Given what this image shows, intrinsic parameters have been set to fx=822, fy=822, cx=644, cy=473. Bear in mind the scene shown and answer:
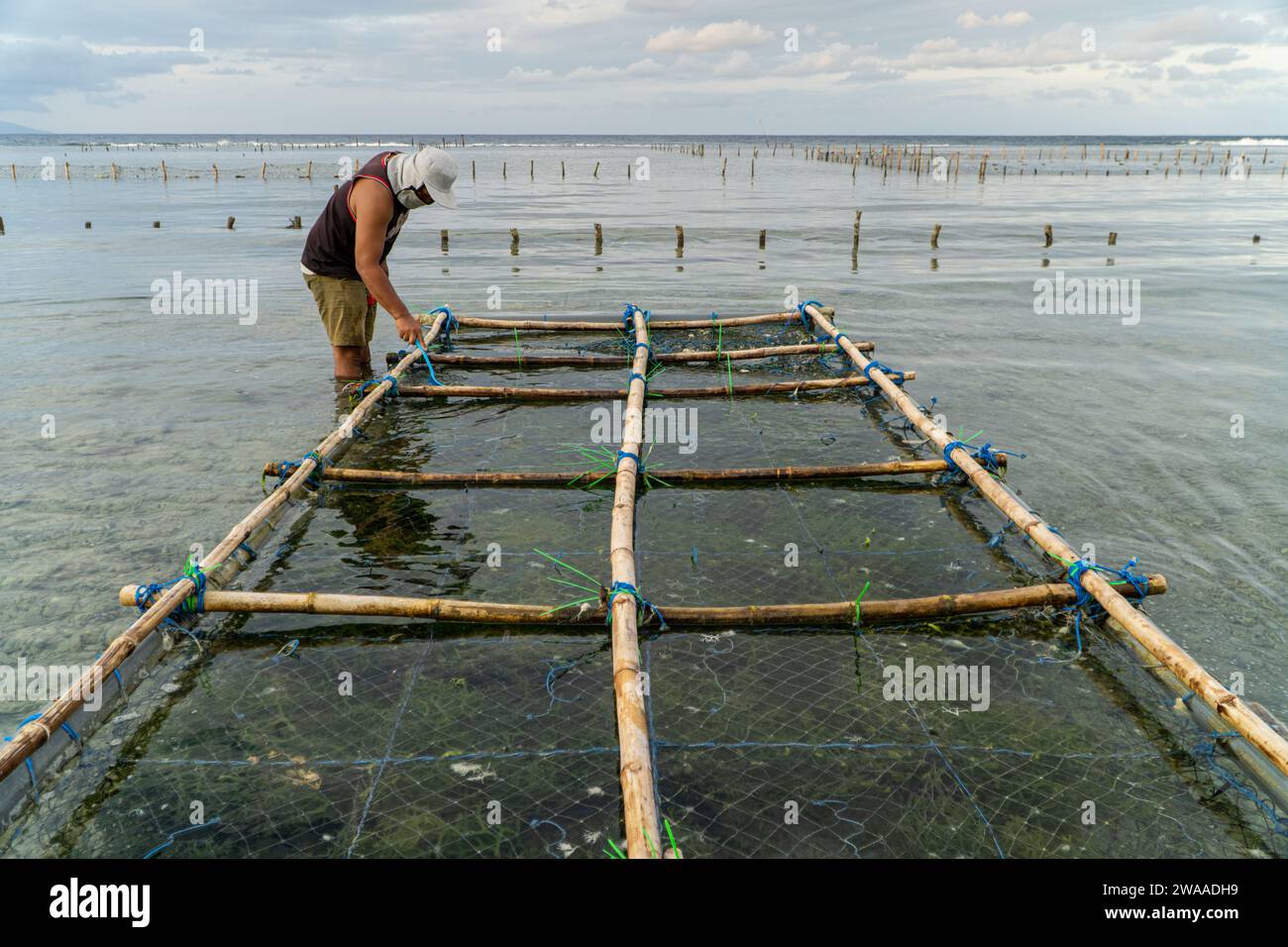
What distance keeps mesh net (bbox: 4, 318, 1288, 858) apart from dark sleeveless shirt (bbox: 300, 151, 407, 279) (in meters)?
2.98

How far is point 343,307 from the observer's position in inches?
350

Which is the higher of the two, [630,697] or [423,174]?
[423,174]

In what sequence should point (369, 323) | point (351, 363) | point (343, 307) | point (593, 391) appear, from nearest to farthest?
point (343, 307)
point (593, 391)
point (369, 323)
point (351, 363)

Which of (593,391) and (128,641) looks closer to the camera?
(128,641)

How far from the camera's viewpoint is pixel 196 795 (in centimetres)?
378

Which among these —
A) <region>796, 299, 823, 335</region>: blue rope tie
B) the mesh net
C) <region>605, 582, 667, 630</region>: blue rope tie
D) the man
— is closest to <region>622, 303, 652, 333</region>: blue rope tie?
<region>796, 299, 823, 335</region>: blue rope tie

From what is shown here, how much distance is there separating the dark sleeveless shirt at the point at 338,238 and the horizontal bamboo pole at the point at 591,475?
2218mm

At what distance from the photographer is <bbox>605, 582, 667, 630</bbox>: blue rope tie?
16.0ft

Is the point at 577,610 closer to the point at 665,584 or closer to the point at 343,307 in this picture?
the point at 665,584

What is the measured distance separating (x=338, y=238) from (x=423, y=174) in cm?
175

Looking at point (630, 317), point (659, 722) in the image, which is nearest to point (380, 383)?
point (630, 317)

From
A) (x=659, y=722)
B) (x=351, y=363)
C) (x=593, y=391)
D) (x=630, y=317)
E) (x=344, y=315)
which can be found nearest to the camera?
(x=659, y=722)

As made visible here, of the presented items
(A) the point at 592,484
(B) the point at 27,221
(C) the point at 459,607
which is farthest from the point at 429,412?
(B) the point at 27,221

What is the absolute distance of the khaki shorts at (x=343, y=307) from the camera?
28.5ft
